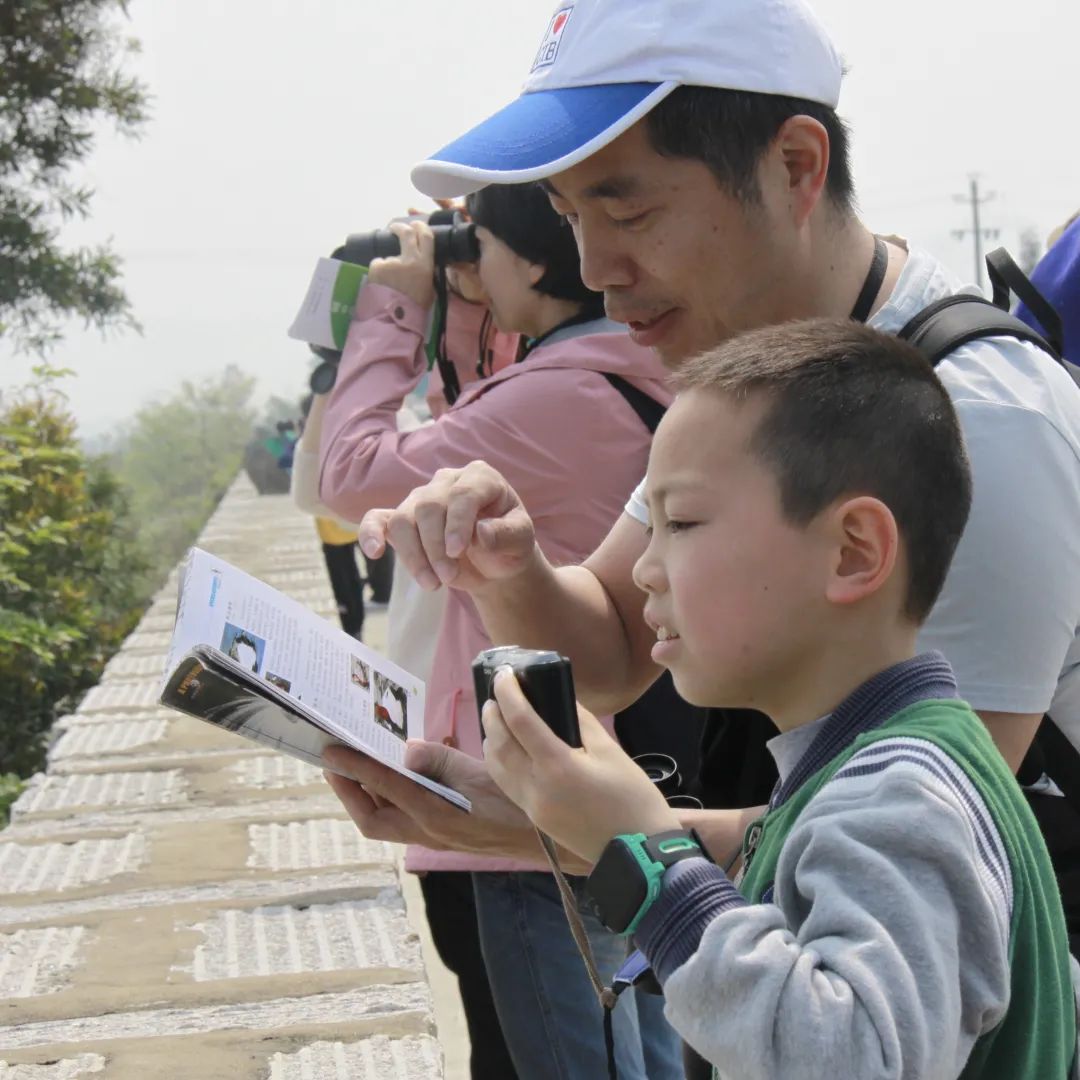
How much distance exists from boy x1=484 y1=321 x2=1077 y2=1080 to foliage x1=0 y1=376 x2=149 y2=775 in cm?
455

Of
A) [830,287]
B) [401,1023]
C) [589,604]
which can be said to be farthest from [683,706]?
[830,287]

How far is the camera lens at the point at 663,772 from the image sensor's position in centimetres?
189

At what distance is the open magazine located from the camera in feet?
5.45

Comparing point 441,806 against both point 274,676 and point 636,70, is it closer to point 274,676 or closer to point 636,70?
point 274,676

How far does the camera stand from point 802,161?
5.91 ft

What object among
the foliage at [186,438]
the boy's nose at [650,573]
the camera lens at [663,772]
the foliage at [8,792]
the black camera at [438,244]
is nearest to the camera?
the boy's nose at [650,573]

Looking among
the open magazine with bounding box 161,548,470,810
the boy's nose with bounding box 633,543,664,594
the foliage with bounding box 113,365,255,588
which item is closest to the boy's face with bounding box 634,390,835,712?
the boy's nose with bounding box 633,543,664,594

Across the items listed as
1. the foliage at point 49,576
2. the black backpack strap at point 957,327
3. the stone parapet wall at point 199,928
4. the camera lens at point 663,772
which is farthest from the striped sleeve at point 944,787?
the foliage at point 49,576

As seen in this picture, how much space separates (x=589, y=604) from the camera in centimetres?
210

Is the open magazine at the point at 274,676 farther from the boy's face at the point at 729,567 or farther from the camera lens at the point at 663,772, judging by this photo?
the boy's face at the point at 729,567

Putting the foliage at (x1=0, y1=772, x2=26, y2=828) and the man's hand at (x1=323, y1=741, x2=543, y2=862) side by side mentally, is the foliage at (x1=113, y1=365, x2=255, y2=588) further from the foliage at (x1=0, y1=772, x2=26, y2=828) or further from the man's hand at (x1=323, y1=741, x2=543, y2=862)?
the man's hand at (x1=323, y1=741, x2=543, y2=862)

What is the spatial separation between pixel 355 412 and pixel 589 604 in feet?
3.14

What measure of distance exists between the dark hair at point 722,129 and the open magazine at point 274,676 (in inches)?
28.6

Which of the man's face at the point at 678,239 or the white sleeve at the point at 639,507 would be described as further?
the white sleeve at the point at 639,507
